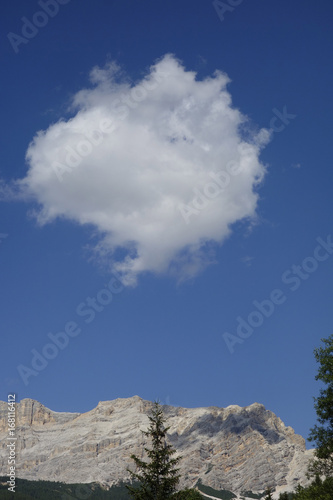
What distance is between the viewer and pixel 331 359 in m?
31.3

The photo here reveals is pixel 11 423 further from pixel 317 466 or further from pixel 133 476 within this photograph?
pixel 317 466

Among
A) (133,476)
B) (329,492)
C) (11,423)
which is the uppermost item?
(11,423)

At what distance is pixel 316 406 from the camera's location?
3147 centimetres

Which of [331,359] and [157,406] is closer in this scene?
[331,359]

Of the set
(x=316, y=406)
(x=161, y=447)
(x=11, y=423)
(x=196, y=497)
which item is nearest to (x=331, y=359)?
(x=316, y=406)

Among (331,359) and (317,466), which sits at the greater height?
(331,359)

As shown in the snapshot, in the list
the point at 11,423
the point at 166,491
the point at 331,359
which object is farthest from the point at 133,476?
the point at 11,423

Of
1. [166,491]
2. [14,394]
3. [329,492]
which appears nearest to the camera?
[329,492]

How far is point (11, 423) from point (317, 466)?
62.8m

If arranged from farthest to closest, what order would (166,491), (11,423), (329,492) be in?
(11,423) → (166,491) → (329,492)

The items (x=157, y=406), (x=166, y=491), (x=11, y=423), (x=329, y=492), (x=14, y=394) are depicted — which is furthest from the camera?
(x=11, y=423)

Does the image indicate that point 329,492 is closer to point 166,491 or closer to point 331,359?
point 331,359

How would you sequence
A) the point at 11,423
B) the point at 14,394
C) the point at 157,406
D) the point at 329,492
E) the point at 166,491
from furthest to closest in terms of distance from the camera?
the point at 11,423, the point at 14,394, the point at 157,406, the point at 166,491, the point at 329,492

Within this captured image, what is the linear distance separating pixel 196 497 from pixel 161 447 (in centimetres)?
3824
